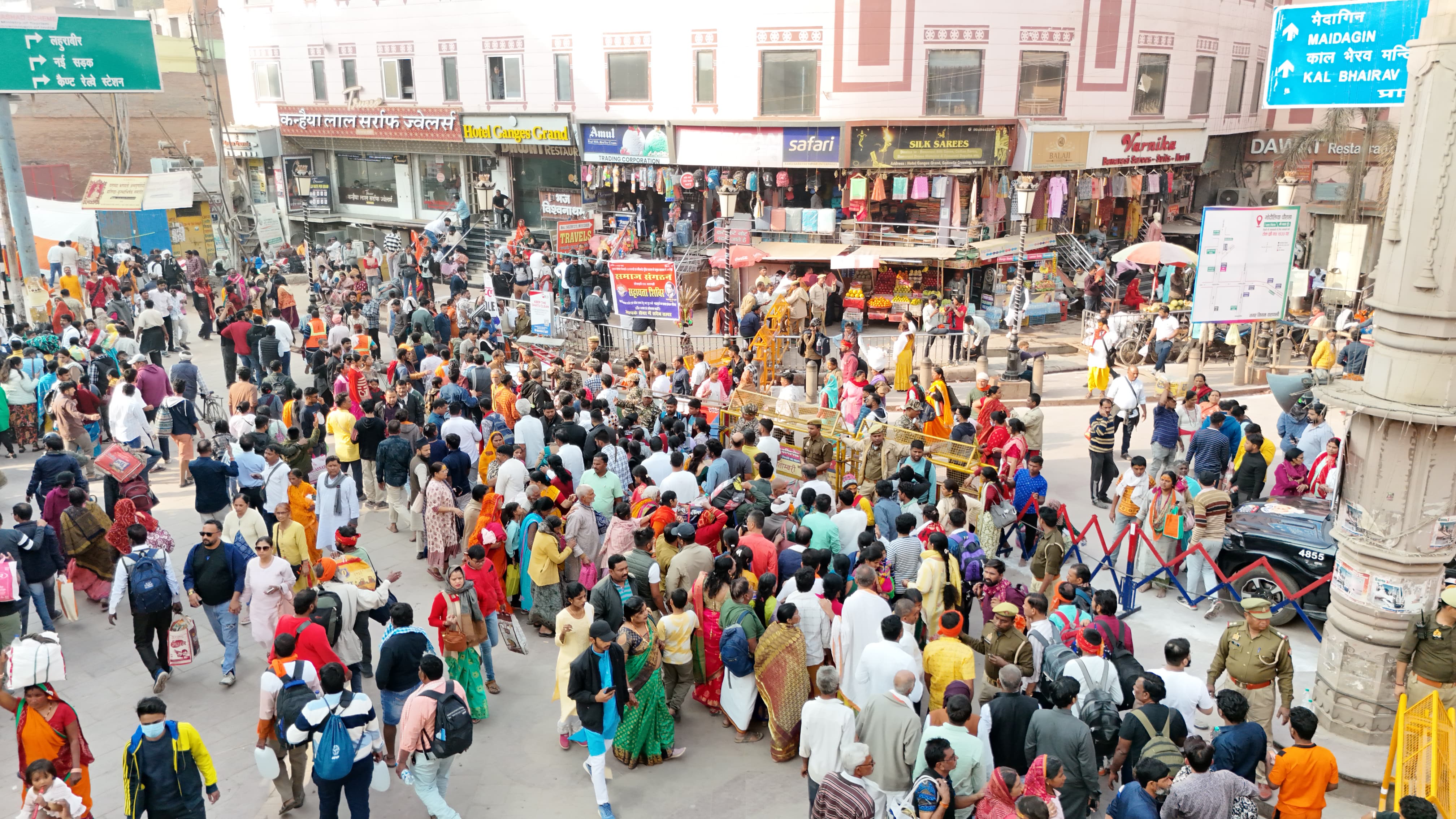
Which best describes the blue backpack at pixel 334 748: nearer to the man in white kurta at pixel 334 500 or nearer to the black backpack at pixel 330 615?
the black backpack at pixel 330 615

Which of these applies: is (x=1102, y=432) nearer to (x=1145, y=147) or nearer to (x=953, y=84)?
(x=953, y=84)

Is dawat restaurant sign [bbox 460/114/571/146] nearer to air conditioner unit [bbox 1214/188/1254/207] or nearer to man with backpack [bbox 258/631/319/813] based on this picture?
air conditioner unit [bbox 1214/188/1254/207]

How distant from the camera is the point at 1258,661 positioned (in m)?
7.68

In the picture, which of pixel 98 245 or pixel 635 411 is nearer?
pixel 635 411

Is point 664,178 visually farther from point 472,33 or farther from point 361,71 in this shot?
point 361,71

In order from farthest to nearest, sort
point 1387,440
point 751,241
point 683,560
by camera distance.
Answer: point 751,241 → point 683,560 → point 1387,440

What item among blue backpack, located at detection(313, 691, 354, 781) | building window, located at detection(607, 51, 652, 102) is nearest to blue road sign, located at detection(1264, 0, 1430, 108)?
blue backpack, located at detection(313, 691, 354, 781)

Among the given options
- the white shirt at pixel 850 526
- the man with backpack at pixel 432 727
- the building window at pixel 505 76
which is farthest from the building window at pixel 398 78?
the man with backpack at pixel 432 727

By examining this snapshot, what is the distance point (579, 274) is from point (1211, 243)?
1439 cm

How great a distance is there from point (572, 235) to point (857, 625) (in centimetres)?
1848

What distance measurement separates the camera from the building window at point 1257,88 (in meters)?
34.6

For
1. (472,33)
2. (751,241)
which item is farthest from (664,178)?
(472,33)

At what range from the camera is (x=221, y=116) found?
1335 inches

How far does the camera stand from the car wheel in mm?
10273
